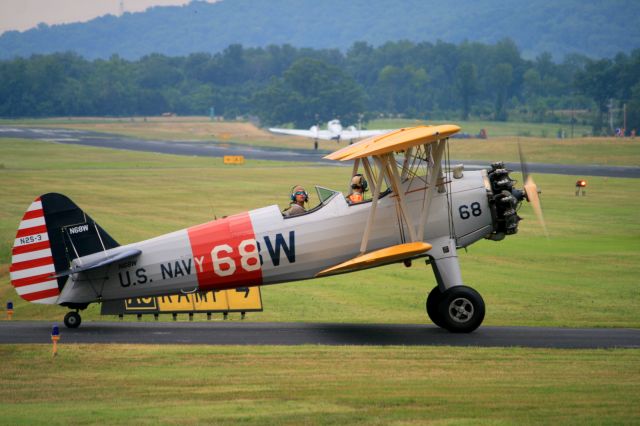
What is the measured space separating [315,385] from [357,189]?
5.69 metres

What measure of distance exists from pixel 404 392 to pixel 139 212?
1413 inches

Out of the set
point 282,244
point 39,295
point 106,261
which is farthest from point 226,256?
point 39,295

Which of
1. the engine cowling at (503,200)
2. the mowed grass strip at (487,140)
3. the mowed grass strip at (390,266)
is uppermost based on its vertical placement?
the engine cowling at (503,200)

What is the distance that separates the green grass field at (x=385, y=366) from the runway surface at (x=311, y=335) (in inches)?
32.0

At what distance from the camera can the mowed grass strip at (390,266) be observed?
23.2 metres

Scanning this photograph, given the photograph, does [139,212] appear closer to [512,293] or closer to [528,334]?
[512,293]

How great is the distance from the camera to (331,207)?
1842 cm

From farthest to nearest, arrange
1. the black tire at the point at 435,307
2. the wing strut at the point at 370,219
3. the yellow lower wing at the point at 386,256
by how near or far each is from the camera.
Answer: the black tire at the point at 435,307 → the wing strut at the point at 370,219 → the yellow lower wing at the point at 386,256

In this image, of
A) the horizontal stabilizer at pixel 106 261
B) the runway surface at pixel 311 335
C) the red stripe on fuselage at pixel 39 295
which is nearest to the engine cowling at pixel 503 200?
the runway surface at pixel 311 335

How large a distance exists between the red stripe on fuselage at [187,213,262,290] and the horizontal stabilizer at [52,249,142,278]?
109cm

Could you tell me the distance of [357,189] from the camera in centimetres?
1884

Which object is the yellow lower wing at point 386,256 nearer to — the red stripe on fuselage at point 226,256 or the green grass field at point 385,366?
the green grass field at point 385,366

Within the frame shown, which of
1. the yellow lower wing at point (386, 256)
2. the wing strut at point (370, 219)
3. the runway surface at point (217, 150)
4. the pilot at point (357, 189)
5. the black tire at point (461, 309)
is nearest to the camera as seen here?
the yellow lower wing at point (386, 256)

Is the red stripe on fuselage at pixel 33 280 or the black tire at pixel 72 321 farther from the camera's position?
the black tire at pixel 72 321
